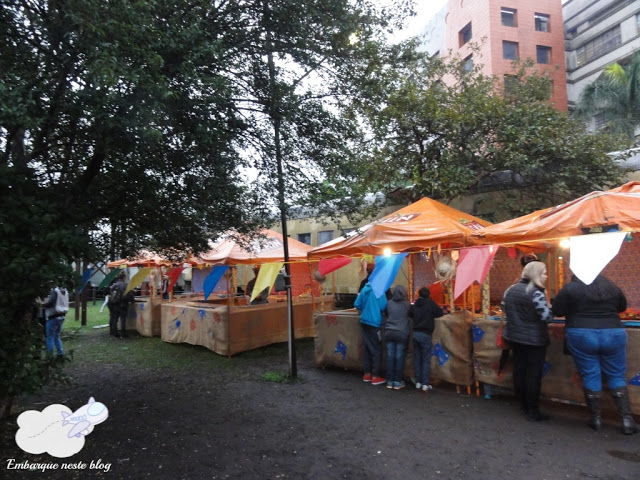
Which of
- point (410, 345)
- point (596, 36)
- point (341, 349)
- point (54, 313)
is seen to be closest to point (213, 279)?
point (54, 313)

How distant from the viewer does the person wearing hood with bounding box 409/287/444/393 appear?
5.94 metres

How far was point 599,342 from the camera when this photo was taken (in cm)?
437

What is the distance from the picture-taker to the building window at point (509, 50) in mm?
28672

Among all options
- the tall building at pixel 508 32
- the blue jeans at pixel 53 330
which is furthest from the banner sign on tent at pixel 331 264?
the tall building at pixel 508 32

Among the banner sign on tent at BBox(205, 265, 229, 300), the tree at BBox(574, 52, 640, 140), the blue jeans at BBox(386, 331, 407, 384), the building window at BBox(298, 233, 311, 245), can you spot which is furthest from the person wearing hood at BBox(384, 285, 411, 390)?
the tree at BBox(574, 52, 640, 140)

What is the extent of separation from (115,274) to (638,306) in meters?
12.6

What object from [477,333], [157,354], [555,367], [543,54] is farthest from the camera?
[543,54]

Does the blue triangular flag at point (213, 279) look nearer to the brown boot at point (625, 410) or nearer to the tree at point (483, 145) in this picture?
the tree at point (483, 145)

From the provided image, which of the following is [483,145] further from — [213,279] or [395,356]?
[213,279]

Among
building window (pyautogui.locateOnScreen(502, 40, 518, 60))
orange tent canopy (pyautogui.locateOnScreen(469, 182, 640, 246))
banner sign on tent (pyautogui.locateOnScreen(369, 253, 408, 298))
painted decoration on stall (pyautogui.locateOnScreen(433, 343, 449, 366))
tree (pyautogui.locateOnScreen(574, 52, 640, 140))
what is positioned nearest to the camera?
orange tent canopy (pyautogui.locateOnScreen(469, 182, 640, 246))

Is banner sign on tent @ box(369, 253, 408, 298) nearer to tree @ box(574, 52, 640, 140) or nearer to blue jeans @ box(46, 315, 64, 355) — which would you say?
blue jeans @ box(46, 315, 64, 355)

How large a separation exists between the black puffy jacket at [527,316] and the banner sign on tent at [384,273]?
5.17 ft

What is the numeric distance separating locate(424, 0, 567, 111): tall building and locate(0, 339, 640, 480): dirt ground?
2705 cm

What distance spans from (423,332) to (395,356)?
0.64 meters
